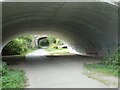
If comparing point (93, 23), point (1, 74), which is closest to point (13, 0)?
point (1, 74)

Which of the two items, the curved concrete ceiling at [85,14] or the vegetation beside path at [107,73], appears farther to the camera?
the curved concrete ceiling at [85,14]

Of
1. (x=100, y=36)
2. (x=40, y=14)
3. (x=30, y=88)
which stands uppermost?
(x=40, y=14)

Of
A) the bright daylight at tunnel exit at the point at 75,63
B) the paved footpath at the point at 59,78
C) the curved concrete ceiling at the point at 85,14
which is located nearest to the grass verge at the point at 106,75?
the bright daylight at tunnel exit at the point at 75,63

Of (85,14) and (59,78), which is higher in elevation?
(85,14)

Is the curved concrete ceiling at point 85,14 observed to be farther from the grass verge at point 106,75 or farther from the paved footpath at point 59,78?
the paved footpath at point 59,78

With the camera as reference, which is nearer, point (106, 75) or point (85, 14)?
point (106, 75)

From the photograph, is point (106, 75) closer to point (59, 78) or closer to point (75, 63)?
point (59, 78)

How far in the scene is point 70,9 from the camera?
1548 centimetres

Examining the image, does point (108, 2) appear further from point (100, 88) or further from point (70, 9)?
point (100, 88)

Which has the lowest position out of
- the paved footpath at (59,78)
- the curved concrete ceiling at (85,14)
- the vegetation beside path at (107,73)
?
the paved footpath at (59,78)

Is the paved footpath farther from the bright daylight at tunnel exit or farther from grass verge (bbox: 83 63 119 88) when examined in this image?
grass verge (bbox: 83 63 119 88)

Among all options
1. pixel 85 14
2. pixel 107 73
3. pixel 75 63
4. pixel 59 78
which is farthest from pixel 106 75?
pixel 75 63

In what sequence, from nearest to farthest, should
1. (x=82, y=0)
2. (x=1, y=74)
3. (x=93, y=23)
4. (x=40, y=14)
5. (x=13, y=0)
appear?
(x=1, y=74) → (x=13, y=0) → (x=82, y=0) → (x=40, y=14) → (x=93, y=23)

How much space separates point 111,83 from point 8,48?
28549mm
